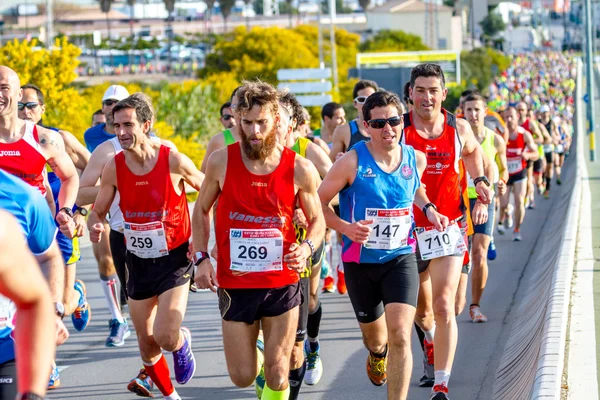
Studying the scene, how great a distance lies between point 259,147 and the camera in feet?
19.3

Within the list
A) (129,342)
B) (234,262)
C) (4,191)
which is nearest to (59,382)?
(129,342)

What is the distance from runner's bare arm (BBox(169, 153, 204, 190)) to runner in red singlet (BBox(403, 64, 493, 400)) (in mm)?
1389

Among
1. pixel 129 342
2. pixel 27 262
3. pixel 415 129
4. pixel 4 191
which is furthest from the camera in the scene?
pixel 129 342

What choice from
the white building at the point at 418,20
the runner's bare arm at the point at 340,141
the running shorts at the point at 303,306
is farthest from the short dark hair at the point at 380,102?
the white building at the point at 418,20

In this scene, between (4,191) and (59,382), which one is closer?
(4,191)

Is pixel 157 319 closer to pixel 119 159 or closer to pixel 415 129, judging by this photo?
pixel 119 159

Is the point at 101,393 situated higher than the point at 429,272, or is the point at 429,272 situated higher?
the point at 429,272

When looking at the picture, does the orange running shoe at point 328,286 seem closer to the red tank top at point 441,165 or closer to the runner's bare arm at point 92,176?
the runner's bare arm at point 92,176

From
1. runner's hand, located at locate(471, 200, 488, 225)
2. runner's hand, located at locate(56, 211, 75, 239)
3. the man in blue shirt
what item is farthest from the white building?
runner's hand, located at locate(56, 211, 75, 239)

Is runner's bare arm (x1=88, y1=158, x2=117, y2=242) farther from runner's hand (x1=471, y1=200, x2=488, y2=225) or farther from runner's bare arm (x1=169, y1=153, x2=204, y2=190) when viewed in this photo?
runner's hand (x1=471, y1=200, x2=488, y2=225)

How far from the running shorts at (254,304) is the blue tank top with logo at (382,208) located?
0.74 metres

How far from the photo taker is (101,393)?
796 centimetres

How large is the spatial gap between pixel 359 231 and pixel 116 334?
13.5ft

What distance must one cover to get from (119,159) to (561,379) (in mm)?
3022
